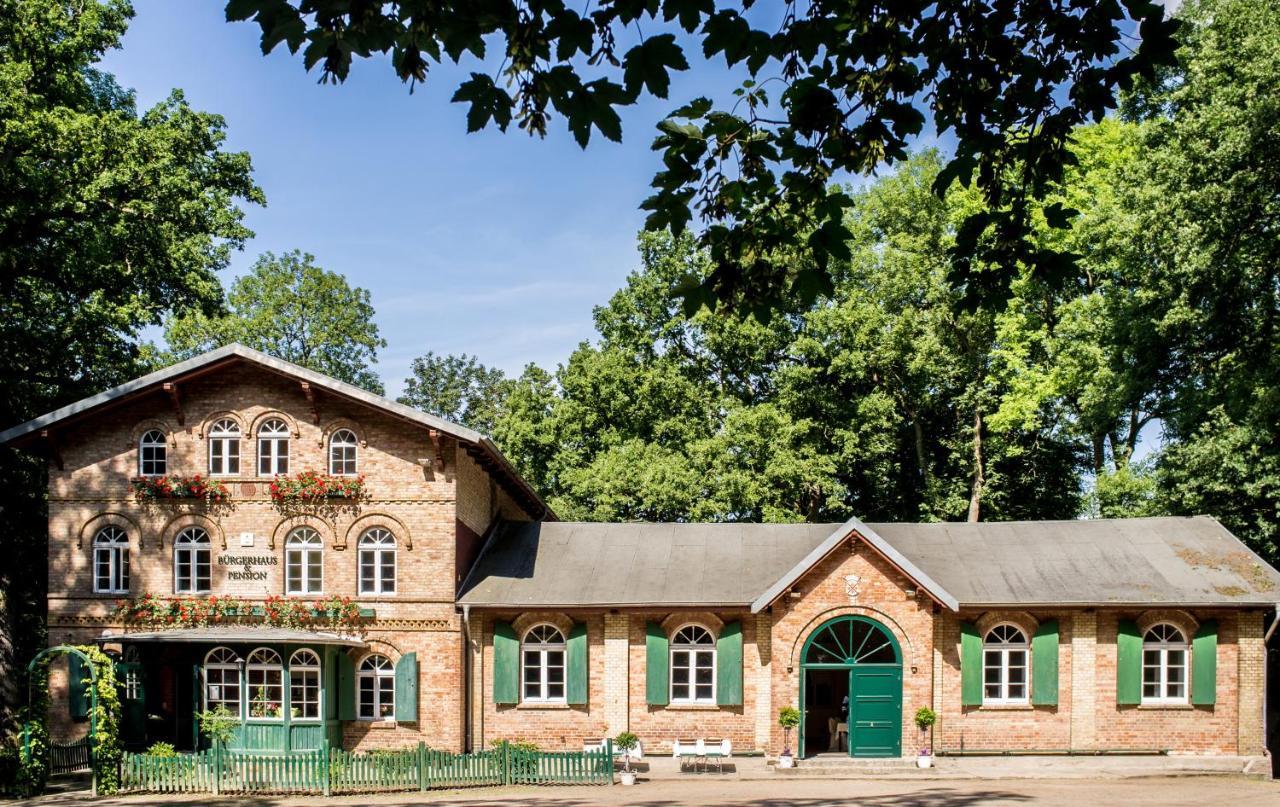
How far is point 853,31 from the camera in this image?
21.4ft

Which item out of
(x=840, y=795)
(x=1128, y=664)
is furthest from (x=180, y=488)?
(x=1128, y=664)

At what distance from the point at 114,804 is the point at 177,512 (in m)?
6.07

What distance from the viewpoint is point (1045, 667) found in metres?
22.3


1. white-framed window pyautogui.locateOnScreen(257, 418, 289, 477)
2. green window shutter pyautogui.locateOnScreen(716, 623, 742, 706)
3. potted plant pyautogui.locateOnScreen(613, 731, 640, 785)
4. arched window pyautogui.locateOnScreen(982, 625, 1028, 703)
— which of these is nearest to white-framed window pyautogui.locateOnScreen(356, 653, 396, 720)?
white-framed window pyautogui.locateOnScreen(257, 418, 289, 477)

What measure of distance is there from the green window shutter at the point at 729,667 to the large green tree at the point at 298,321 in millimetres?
24392

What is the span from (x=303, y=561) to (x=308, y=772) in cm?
437

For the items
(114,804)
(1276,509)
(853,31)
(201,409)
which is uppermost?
(853,31)

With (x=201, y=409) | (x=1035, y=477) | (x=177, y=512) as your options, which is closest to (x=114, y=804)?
(x=177, y=512)

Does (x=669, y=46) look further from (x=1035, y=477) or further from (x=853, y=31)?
(x=1035, y=477)

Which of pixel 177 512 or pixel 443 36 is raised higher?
pixel 443 36

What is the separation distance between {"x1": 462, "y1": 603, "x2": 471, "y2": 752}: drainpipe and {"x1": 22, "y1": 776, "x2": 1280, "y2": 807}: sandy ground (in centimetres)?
276

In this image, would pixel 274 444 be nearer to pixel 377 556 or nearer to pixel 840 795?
pixel 377 556

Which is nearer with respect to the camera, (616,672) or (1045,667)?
(1045,667)

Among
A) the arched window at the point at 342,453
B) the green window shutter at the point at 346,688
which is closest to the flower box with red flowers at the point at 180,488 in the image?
the arched window at the point at 342,453
